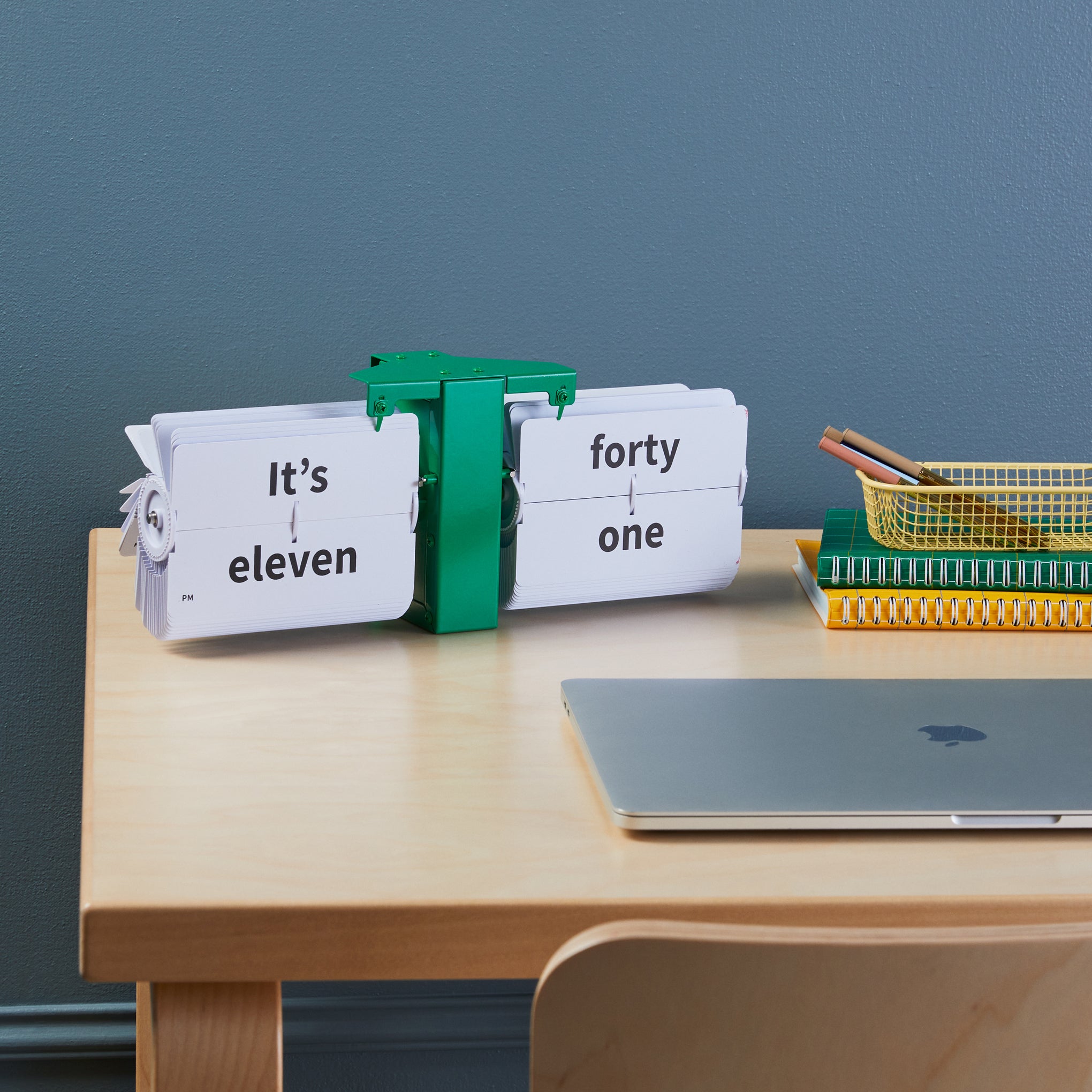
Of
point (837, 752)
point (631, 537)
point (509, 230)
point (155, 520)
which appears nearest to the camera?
point (837, 752)

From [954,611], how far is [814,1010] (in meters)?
0.59

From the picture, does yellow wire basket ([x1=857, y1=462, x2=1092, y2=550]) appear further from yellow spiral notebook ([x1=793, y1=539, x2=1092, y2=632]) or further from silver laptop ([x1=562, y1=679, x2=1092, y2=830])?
silver laptop ([x1=562, y1=679, x2=1092, y2=830])

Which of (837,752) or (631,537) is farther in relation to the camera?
(631,537)

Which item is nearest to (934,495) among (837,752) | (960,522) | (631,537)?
(960,522)

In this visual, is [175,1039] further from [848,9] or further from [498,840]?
[848,9]

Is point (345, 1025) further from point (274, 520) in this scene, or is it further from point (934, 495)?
point (934, 495)

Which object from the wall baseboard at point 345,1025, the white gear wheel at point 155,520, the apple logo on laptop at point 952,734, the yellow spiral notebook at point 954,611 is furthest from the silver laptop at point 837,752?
the wall baseboard at point 345,1025

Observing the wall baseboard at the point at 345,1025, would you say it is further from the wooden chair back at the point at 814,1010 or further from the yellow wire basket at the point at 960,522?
the wooden chair back at the point at 814,1010

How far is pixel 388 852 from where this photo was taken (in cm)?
60

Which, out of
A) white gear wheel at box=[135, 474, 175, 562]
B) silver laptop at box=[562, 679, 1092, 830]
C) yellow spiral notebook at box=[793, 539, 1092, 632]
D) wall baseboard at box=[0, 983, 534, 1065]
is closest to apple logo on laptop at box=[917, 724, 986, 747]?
silver laptop at box=[562, 679, 1092, 830]

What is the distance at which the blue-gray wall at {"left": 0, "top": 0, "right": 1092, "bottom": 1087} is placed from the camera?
3.67 ft

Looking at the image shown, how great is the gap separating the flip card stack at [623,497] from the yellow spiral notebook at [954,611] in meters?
0.10

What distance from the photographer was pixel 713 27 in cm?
118

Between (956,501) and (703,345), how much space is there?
12.8 inches
